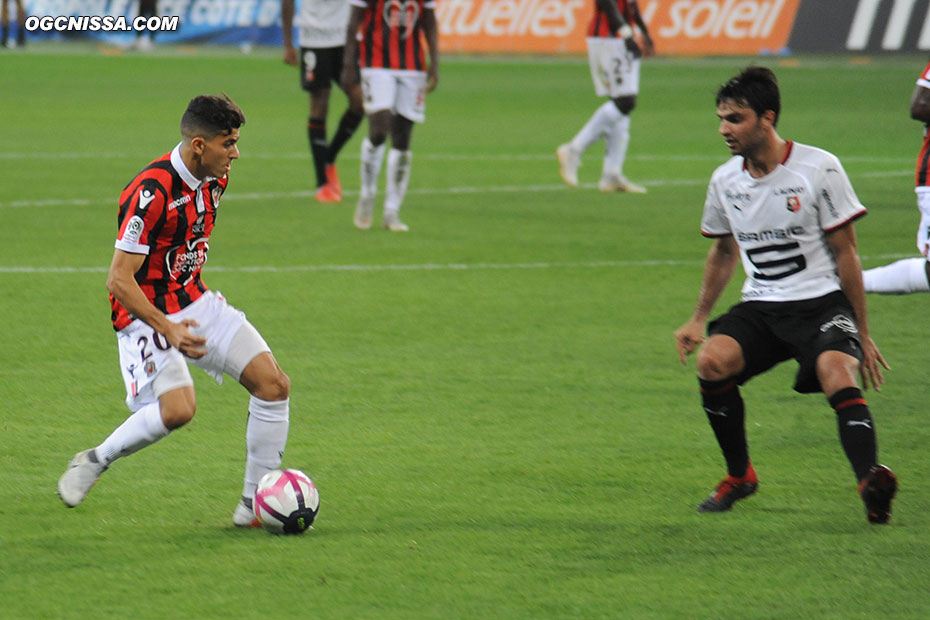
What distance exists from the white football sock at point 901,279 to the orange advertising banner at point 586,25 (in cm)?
2225

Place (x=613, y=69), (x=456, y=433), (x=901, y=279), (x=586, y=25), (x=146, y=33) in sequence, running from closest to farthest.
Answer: (x=456, y=433) → (x=901, y=279) → (x=613, y=69) → (x=586, y=25) → (x=146, y=33)

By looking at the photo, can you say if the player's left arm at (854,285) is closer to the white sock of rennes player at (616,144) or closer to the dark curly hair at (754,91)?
the dark curly hair at (754,91)

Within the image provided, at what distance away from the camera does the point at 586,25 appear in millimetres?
30016

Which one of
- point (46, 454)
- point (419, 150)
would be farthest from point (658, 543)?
point (419, 150)

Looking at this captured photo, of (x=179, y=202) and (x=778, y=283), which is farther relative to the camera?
(x=778, y=283)

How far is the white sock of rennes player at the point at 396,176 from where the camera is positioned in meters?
11.1

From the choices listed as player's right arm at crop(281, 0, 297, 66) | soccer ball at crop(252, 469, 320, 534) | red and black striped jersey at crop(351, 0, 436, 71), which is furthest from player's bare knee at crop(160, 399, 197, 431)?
player's right arm at crop(281, 0, 297, 66)

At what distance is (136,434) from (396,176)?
6687 mm

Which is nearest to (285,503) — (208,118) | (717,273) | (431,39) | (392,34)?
(208,118)

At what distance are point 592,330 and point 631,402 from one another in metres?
1.52

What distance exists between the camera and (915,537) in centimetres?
466

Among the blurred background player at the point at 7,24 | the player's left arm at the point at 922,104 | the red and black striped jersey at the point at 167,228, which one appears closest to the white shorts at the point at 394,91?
the player's left arm at the point at 922,104

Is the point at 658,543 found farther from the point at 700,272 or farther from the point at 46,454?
the point at 700,272

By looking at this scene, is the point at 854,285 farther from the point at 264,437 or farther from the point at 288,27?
the point at 288,27
